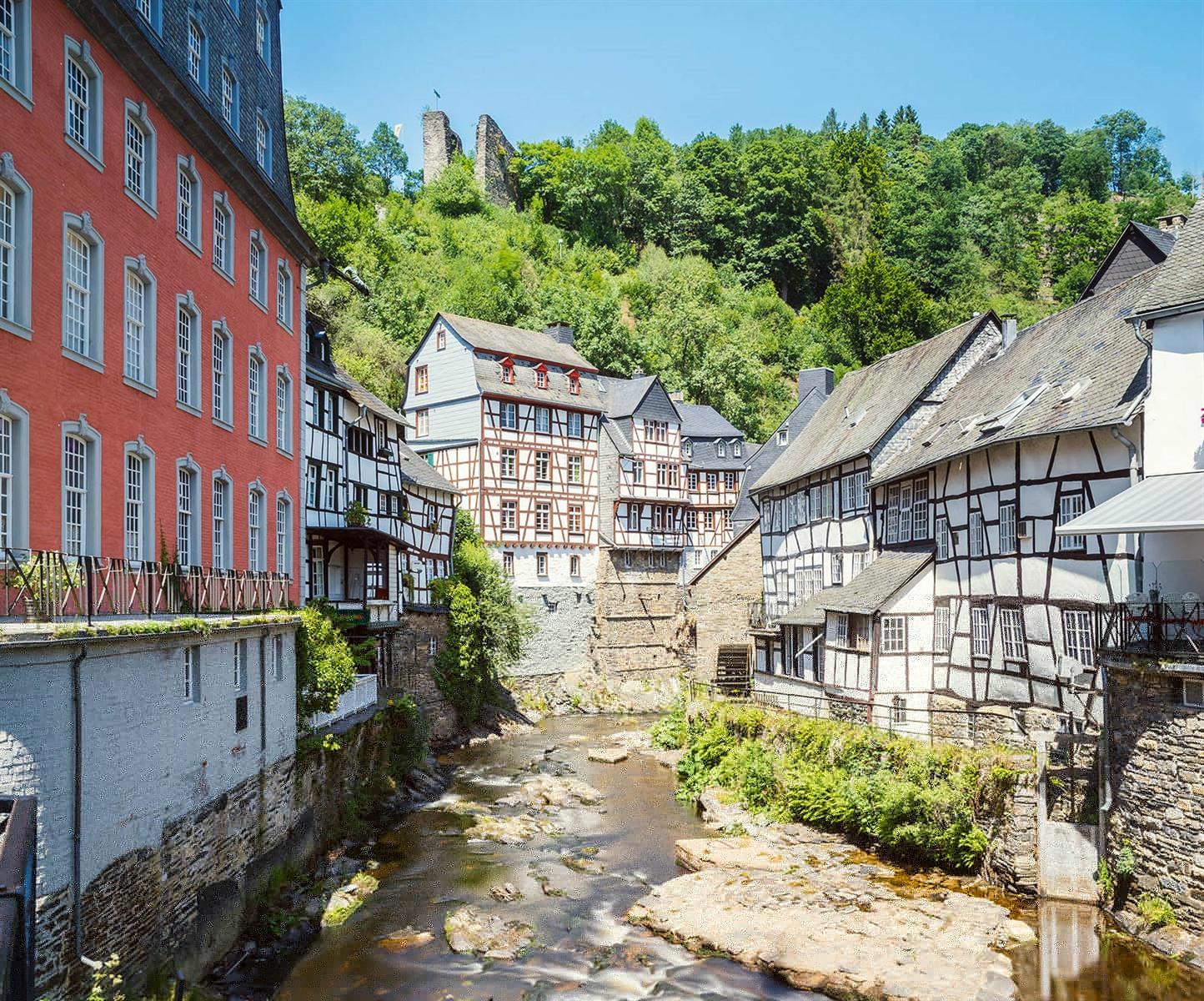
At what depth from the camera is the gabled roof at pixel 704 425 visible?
50656mm

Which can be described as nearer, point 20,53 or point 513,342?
point 20,53

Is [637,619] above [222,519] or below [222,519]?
below

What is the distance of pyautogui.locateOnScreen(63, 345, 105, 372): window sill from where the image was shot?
42.4ft

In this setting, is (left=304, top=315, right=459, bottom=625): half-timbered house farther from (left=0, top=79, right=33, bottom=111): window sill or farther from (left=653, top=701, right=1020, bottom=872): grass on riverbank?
(left=0, top=79, right=33, bottom=111): window sill

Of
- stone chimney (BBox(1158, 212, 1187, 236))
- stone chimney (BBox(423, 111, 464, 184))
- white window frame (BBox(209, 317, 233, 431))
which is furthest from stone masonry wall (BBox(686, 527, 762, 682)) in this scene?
stone chimney (BBox(423, 111, 464, 184))

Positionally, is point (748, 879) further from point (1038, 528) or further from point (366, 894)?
point (1038, 528)

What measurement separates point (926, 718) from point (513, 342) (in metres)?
25.7

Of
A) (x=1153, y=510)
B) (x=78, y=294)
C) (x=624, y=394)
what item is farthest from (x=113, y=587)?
(x=624, y=394)

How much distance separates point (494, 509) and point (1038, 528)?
25402 mm

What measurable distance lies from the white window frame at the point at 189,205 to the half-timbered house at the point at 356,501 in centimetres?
790

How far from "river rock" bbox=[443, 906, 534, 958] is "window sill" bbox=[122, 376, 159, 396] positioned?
9550 mm

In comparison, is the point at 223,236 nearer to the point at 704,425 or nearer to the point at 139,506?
the point at 139,506

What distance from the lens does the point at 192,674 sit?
14.9m

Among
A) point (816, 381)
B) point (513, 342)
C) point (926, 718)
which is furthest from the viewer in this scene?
point (816, 381)
